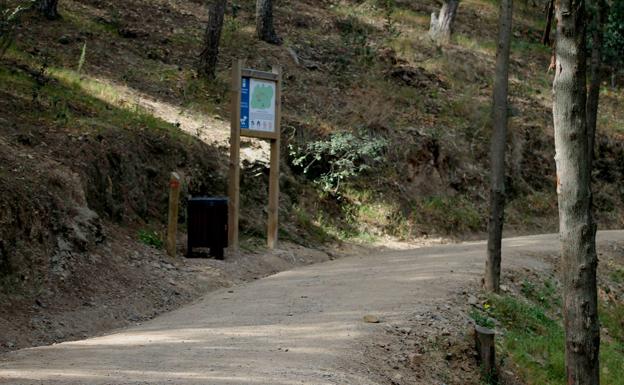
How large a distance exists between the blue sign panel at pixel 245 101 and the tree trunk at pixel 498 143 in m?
4.82

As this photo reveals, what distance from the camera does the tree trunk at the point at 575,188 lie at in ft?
26.5

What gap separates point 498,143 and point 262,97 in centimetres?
502

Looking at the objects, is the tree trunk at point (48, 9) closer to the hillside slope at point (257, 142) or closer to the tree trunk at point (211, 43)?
the hillside slope at point (257, 142)

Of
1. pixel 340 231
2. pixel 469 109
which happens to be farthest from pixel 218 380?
pixel 469 109

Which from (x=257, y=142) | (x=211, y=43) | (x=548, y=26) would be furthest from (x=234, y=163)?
(x=548, y=26)

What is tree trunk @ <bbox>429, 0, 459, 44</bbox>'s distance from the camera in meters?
32.6

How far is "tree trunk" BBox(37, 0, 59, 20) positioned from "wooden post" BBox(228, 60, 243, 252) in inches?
363

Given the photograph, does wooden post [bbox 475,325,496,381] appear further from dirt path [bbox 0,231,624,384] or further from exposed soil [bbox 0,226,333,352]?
exposed soil [bbox 0,226,333,352]

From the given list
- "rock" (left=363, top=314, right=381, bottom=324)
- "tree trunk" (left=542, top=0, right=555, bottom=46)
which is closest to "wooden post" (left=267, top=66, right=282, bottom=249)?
"rock" (left=363, top=314, right=381, bottom=324)

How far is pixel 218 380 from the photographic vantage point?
7.05 metres

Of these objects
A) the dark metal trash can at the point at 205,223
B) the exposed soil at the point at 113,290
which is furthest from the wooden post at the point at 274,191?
the dark metal trash can at the point at 205,223

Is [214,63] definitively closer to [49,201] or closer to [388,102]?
[388,102]

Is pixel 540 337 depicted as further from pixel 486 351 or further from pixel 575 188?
pixel 575 188

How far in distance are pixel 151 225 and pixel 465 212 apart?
10.4 m
